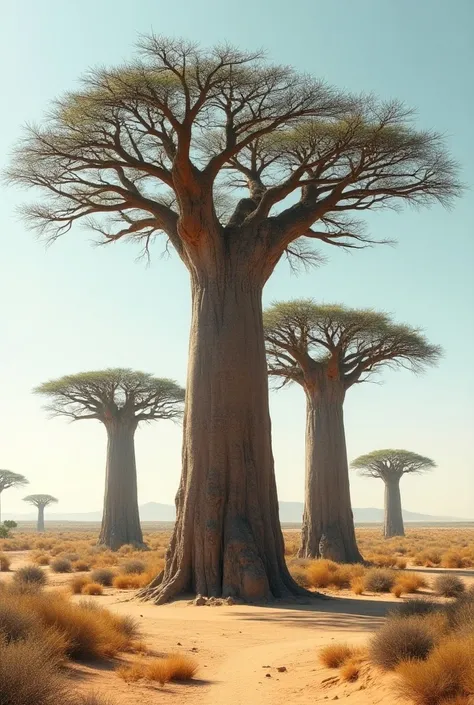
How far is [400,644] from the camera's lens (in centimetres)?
674

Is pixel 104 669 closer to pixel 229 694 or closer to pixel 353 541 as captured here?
pixel 229 694

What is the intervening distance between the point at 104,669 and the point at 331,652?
213cm

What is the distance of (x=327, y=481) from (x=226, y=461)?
11.2 metres

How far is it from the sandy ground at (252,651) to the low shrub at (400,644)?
15 cm

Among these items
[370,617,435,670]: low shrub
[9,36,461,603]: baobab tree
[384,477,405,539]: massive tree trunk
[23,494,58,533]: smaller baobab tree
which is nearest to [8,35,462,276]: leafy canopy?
[9,36,461,603]: baobab tree

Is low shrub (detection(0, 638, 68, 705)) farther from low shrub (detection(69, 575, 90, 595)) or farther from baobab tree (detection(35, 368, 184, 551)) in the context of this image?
baobab tree (detection(35, 368, 184, 551))

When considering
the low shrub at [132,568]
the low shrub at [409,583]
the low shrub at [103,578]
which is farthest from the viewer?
the low shrub at [132,568]

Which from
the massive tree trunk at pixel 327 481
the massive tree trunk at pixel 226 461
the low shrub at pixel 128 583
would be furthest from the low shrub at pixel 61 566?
the massive tree trunk at pixel 226 461

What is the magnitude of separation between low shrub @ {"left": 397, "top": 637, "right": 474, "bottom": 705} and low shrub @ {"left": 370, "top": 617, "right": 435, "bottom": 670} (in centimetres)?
53

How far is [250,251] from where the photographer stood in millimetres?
15508

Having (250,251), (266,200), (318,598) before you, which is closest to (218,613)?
(318,598)

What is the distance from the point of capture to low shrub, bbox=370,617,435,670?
665 cm

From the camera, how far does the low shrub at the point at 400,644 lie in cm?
665

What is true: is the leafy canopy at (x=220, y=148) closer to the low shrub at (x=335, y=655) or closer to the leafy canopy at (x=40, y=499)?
the low shrub at (x=335, y=655)
